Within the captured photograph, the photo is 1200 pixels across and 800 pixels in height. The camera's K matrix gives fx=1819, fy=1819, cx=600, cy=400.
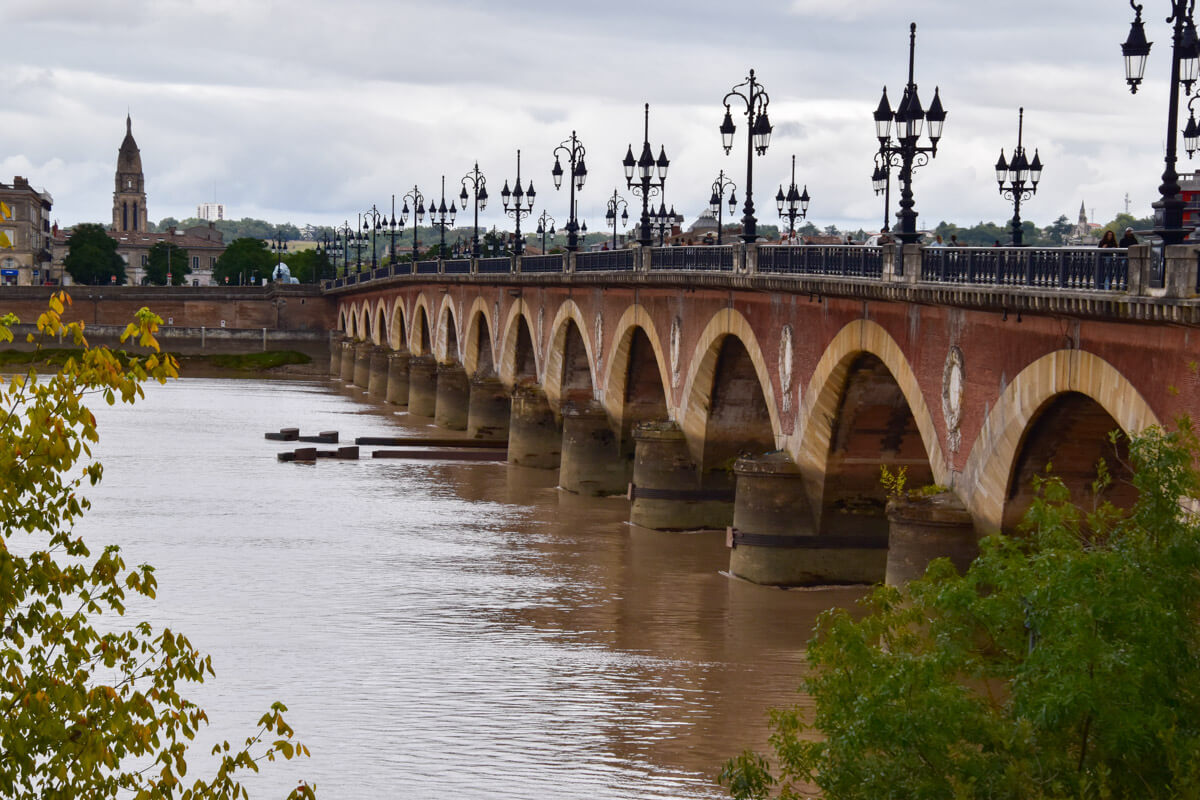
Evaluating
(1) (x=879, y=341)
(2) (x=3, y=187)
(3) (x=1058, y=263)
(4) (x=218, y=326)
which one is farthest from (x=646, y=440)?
(2) (x=3, y=187)

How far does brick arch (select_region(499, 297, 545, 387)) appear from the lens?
186ft

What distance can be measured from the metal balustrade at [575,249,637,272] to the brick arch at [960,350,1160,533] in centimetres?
2007

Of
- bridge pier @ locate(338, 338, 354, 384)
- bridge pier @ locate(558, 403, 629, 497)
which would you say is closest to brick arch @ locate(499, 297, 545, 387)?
bridge pier @ locate(558, 403, 629, 497)

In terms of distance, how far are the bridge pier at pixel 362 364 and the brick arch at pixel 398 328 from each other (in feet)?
4.40

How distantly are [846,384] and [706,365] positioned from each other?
311 inches

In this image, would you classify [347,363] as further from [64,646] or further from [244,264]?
[64,646]

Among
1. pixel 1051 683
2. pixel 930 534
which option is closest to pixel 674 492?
pixel 930 534

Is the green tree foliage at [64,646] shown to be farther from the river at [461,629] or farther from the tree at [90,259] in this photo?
the tree at [90,259]

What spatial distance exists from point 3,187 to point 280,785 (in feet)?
454

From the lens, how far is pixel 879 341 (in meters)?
25.8

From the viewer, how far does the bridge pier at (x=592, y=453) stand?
43.9 m

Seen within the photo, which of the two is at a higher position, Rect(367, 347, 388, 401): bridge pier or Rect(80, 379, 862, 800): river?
Rect(367, 347, 388, 401): bridge pier

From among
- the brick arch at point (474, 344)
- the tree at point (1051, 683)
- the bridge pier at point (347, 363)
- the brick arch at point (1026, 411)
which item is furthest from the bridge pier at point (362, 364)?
the tree at point (1051, 683)

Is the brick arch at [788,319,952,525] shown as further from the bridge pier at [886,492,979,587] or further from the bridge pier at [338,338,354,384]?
the bridge pier at [338,338,354,384]
